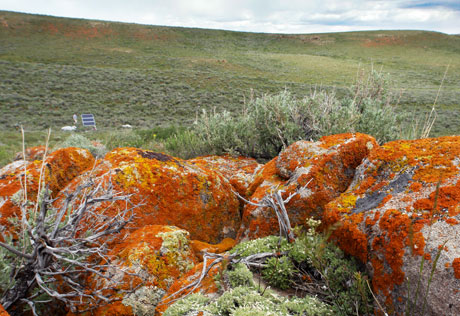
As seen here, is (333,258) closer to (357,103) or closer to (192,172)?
(192,172)

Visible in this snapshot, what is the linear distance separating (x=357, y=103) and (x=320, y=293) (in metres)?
6.21

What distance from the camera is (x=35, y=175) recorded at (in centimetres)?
364

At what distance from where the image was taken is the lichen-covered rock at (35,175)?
10.8 ft

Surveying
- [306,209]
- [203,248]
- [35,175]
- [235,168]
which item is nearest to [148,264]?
[203,248]

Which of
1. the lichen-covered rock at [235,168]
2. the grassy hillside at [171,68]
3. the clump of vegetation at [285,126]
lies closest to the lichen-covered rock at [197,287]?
the lichen-covered rock at [235,168]

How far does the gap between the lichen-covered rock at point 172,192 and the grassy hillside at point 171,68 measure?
4.01m

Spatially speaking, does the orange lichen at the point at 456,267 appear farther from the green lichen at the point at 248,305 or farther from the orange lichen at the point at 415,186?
the green lichen at the point at 248,305

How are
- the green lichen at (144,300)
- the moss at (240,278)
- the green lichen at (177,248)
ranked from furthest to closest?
the green lichen at (177,248) < the green lichen at (144,300) < the moss at (240,278)

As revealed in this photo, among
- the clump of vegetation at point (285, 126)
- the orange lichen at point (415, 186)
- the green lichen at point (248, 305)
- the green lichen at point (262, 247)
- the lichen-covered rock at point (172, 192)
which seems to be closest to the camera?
the green lichen at point (248, 305)

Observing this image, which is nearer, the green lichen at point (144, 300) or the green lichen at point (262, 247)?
the green lichen at point (262, 247)

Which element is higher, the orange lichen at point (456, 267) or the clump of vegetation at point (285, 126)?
the orange lichen at point (456, 267)

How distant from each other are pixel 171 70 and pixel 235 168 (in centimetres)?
3673

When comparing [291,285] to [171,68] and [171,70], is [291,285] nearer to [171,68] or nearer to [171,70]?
[171,70]

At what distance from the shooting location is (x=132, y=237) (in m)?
3.12
